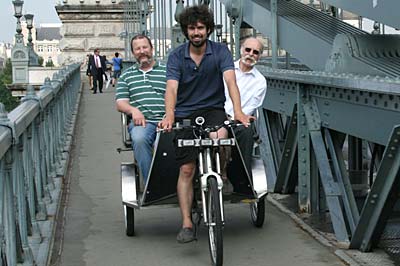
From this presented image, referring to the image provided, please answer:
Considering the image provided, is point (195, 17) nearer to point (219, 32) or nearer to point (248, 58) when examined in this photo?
point (248, 58)

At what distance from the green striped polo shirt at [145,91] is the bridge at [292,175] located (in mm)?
775

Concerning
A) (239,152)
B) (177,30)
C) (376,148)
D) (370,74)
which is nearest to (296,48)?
(376,148)

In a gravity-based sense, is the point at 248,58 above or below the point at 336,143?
above

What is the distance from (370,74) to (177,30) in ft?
36.0

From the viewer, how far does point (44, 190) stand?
27.5ft

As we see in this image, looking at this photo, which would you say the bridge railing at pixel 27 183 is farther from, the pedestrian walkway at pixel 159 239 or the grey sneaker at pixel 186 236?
the grey sneaker at pixel 186 236

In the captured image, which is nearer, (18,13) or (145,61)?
(145,61)

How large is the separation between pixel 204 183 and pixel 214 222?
0.95 feet

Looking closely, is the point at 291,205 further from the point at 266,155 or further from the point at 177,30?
the point at 177,30

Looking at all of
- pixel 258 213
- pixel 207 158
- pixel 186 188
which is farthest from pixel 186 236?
pixel 258 213

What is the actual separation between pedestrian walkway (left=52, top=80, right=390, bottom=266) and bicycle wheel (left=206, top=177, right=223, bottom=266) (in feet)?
1.18

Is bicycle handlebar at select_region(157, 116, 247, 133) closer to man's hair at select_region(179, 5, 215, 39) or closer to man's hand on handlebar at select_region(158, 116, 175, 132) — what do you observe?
man's hand on handlebar at select_region(158, 116, 175, 132)

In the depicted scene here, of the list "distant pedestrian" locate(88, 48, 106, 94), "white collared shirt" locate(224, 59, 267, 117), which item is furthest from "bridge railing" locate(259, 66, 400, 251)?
"distant pedestrian" locate(88, 48, 106, 94)

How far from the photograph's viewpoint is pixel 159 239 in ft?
23.6
